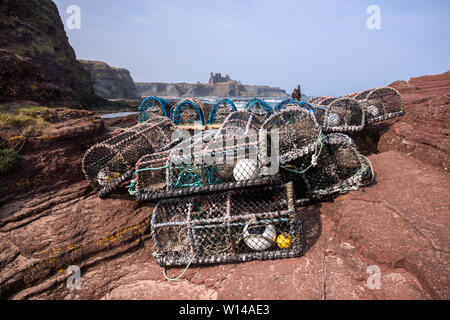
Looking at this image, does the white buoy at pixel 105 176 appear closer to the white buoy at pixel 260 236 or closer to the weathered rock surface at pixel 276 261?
the weathered rock surface at pixel 276 261

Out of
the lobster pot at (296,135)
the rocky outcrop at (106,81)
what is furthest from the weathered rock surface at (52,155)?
the rocky outcrop at (106,81)

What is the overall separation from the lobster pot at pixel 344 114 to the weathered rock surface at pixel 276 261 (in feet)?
5.37

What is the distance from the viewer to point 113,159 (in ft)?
15.0

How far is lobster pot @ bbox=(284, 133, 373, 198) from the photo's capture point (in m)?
3.59

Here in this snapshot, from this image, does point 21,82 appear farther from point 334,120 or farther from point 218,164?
point 334,120

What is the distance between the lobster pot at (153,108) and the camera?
27.1ft

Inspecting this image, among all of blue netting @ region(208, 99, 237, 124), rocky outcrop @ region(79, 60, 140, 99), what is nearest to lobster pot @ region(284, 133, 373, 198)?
blue netting @ region(208, 99, 237, 124)

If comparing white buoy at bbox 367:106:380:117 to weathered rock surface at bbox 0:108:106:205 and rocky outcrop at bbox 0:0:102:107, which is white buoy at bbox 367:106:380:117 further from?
rocky outcrop at bbox 0:0:102:107

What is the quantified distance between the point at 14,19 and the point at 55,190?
27414mm

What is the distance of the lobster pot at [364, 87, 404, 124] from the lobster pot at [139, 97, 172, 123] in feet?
22.7

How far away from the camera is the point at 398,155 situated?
430 cm
